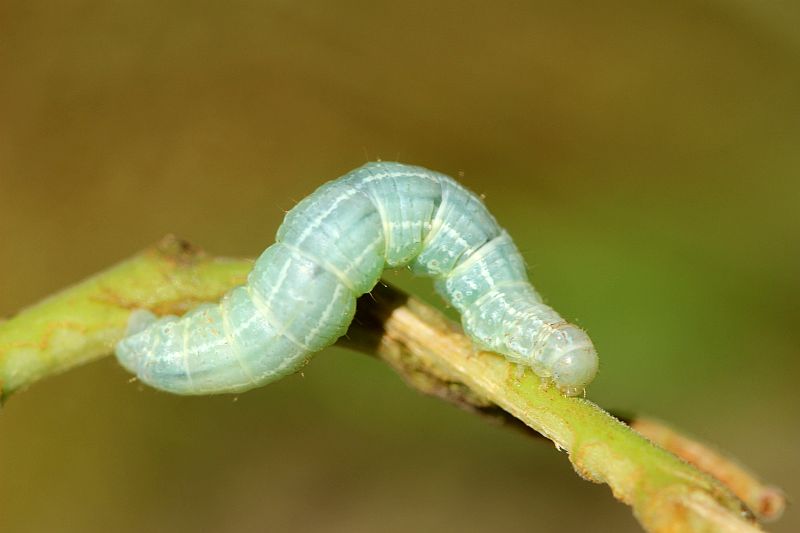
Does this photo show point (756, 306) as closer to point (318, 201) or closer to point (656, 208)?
point (656, 208)

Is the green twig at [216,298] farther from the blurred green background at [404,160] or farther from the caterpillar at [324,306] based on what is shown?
the blurred green background at [404,160]

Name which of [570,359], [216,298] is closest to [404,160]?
[216,298]

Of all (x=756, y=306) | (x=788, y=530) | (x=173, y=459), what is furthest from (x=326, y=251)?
(x=788, y=530)

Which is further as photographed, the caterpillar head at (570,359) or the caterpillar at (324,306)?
the caterpillar at (324,306)

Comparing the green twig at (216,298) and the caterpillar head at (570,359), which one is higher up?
the caterpillar head at (570,359)

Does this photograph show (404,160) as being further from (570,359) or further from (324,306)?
(570,359)

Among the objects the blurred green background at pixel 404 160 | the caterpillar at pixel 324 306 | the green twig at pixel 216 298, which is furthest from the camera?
the blurred green background at pixel 404 160

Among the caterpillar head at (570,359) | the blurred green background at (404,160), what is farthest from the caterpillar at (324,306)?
Result: the blurred green background at (404,160)
